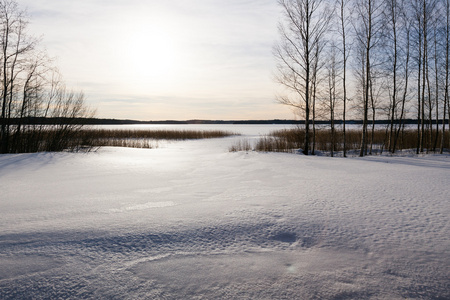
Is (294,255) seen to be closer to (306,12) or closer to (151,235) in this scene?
(151,235)

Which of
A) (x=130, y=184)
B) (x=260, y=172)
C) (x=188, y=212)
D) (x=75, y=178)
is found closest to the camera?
(x=188, y=212)

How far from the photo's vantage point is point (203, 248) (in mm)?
2033

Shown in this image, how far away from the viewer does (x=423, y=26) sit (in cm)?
1438

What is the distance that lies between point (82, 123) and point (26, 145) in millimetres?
2352

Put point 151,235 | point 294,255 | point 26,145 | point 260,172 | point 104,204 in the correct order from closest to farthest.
Answer: 1. point 294,255
2. point 151,235
3. point 104,204
4. point 260,172
5. point 26,145

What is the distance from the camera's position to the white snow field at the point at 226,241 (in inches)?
60.0

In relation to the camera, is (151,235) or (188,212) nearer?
(151,235)

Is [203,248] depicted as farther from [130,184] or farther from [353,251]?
[130,184]

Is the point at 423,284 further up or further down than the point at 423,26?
further down

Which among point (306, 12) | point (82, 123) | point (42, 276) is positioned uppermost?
point (306, 12)

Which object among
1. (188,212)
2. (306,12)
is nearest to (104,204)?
(188,212)

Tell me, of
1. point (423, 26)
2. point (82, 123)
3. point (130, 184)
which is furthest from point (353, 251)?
point (423, 26)

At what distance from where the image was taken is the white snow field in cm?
152

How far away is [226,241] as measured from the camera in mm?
2168
